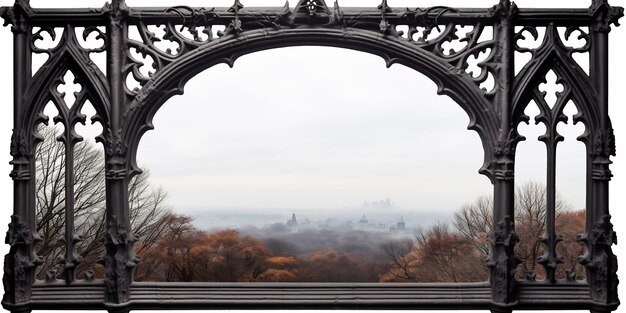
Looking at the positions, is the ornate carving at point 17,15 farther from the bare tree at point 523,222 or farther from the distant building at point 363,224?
the bare tree at point 523,222

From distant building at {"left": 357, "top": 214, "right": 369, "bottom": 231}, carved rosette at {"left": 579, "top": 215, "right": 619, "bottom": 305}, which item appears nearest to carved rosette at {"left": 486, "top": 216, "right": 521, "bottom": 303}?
carved rosette at {"left": 579, "top": 215, "right": 619, "bottom": 305}

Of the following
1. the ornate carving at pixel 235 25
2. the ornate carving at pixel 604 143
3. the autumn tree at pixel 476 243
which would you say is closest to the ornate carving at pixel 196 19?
the ornate carving at pixel 235 25

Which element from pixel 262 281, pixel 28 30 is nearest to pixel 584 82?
pixel 262 281

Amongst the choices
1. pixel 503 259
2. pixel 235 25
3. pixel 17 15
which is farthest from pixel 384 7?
pixel 17 15

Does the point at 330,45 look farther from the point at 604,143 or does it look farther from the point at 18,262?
the point at 18,262

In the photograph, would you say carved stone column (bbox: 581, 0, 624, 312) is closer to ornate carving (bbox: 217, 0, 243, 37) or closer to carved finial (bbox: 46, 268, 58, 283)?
ornate carving (bbox: 217, 0, 243, 37)

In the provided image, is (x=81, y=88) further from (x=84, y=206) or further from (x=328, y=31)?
(x=328, y=31)
